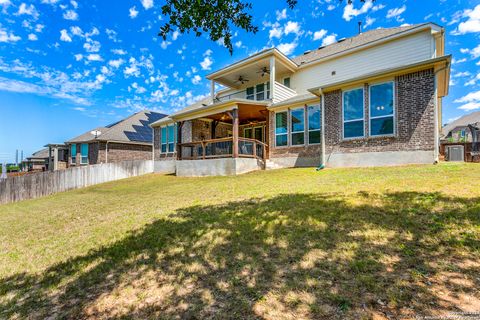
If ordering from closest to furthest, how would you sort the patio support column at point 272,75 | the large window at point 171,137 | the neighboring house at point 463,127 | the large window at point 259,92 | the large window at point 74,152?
the patio support column at point 272,75 < the large window at point 259,92 < the large window at point 171,137 < the large window at point 74,152 < the neighboring house at point 463,127

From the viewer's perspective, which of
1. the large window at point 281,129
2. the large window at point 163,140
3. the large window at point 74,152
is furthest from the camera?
the large window at point 74,152

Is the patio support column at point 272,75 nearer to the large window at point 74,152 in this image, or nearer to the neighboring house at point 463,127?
the large window at point 74,152

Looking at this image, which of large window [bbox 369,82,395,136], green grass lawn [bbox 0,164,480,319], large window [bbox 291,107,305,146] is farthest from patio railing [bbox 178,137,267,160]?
green grass lawn [bbox 0,164,480,319]

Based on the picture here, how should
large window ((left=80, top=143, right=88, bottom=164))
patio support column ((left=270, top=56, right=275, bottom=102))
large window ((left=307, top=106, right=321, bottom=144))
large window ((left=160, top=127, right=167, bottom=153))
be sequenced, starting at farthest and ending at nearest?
large window ((left=80, top=143, right=88, bottom=164)) → large window ((left=160, top=127, right=167, bottom=153)) → patio support column ((left=270, top=56, right=275, bottom=102)) → large window ((left=307, top=106, right=321, bottom=144))

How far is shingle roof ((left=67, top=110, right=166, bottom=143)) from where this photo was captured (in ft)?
75.4

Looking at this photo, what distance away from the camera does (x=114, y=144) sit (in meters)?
22.9

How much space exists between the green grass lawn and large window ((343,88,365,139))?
5.14m

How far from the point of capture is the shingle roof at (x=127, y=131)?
2297 centimetres

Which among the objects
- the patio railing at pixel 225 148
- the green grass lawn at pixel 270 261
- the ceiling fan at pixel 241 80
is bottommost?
the green grass lawn at pixel 270 261

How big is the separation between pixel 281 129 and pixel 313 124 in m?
1.91

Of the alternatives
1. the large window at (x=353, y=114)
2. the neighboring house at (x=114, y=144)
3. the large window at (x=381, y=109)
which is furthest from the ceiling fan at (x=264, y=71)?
the neighboring house at (x=114, y=144)

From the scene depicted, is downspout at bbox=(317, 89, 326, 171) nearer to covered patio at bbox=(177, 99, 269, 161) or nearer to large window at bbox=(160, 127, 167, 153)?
covered patio at bbox=(177, 99, 269, 161)

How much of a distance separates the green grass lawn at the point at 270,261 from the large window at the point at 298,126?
7.30m

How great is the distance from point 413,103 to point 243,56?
10.3 m
